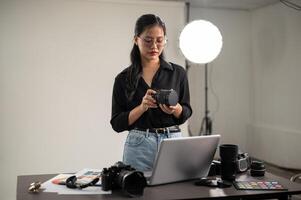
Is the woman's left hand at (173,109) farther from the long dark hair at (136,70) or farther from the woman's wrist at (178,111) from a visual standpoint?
the long dark hair at (136,70)

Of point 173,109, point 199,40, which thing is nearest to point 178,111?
point 173,109

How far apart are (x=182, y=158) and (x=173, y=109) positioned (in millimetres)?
234

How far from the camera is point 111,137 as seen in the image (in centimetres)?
378

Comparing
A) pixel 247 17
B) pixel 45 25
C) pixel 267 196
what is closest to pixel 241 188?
pixel 267 196

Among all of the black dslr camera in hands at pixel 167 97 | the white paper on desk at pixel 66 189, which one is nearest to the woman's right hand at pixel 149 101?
the black dslr camera in hands at pixel 167 97

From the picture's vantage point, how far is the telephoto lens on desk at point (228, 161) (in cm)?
150

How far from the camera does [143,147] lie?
63.8 inches

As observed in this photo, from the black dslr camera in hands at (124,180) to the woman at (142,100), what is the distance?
259 millimetres

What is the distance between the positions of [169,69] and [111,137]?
218cm

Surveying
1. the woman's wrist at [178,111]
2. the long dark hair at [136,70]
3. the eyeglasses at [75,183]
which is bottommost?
the eyeglasses at [75,183]

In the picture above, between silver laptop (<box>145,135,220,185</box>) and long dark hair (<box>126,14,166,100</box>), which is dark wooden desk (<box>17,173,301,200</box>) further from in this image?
long dark hair (<box>126,14,166,100</box>)

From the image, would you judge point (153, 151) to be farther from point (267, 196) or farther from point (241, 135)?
point (241, 135)

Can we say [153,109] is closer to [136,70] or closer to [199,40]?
[136,70]

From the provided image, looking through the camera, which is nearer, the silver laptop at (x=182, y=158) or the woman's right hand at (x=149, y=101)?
the silver laptop at (x=182, y=158)
